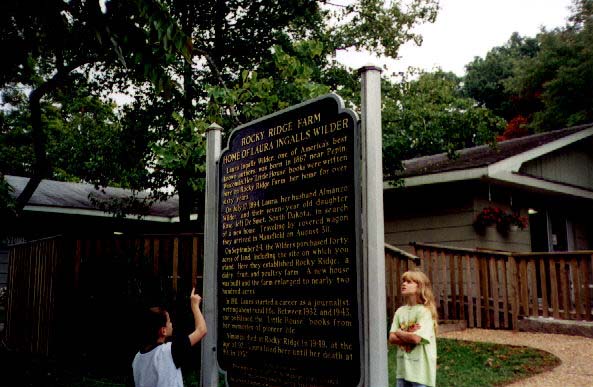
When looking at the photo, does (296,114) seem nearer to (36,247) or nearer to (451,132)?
(36,247)

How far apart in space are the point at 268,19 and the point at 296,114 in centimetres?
1242

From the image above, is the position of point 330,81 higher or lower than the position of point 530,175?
higher

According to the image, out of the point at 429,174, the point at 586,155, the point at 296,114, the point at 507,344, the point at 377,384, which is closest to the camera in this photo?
the point at 377,384

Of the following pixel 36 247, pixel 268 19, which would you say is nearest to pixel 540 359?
pixel 36 247

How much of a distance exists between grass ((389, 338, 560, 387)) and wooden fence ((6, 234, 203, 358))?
344cm

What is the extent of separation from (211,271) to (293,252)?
1.20m

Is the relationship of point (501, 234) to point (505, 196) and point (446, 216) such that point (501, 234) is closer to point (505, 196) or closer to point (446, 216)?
point (505, 196)

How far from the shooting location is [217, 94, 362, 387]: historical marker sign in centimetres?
364

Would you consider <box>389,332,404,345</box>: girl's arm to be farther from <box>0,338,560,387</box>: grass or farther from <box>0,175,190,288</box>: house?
<box>0,175,190,288</box>: house

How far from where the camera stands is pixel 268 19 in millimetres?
15977

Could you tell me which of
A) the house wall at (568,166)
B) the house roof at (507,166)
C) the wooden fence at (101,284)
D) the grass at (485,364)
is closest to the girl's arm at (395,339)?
the grass at (485,364)

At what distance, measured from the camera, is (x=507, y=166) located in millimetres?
14789

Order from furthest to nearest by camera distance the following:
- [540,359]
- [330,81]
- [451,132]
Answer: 1. [330,81]
2. [451,132]
3. [540,359]

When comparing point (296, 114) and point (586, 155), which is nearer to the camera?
point (296, 114)
